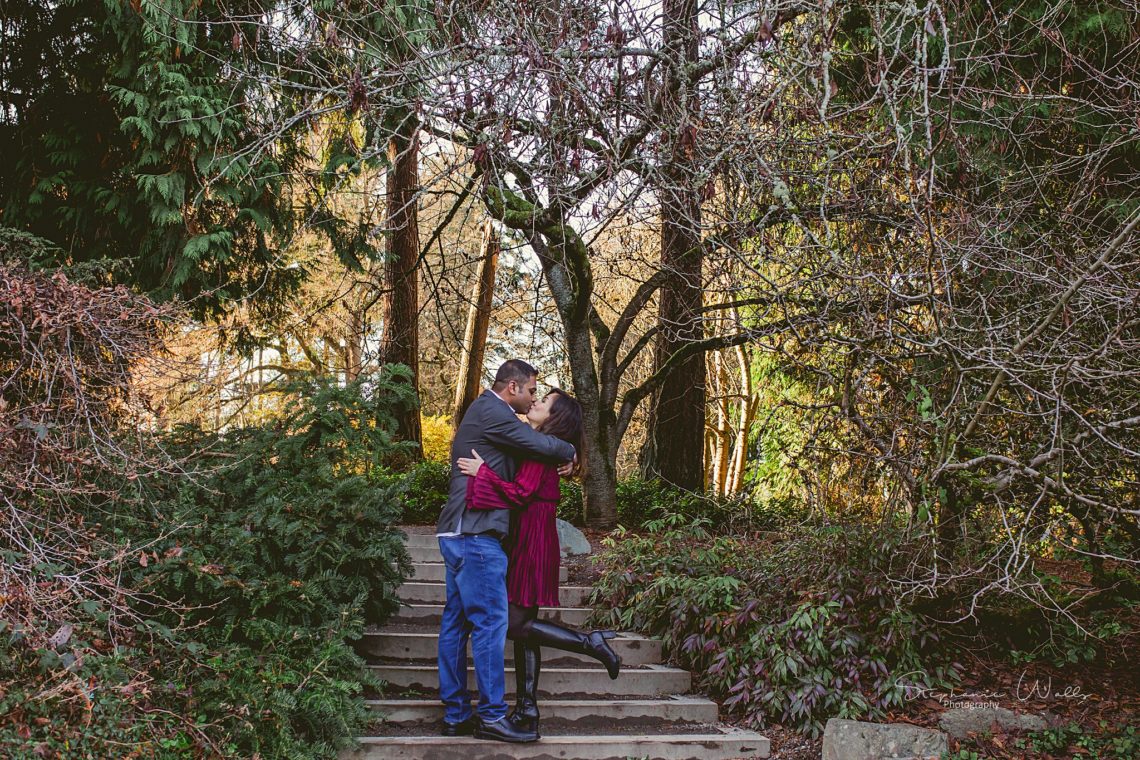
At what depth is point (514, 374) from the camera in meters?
5.55

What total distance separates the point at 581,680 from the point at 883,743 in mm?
2069

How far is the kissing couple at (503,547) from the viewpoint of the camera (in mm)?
5281

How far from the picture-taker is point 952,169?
7.48 m

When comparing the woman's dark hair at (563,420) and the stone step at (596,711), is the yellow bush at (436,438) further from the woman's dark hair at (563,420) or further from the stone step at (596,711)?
the woman's dark hair at (563,420)

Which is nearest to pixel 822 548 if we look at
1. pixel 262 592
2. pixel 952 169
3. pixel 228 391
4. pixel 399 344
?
pixel 952 169

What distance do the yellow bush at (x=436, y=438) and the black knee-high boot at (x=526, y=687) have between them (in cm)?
1139

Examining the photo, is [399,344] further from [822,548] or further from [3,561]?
[3,561]

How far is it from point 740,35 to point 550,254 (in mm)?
3027

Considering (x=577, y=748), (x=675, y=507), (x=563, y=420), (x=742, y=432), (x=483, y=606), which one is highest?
(x=742, y=432)

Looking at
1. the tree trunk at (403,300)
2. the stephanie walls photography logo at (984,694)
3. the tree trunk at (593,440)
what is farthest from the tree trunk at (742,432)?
the stephanie walls photography logo at (984,694)

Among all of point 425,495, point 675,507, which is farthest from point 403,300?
point 675,507

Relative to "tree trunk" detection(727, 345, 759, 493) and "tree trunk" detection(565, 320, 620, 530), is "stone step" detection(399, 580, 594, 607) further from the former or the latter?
"tree trunk" detection(727, 345, 759, 493)

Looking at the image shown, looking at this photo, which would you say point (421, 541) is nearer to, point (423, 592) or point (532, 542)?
point (423, 592)

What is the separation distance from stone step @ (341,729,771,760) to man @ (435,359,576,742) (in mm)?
115
